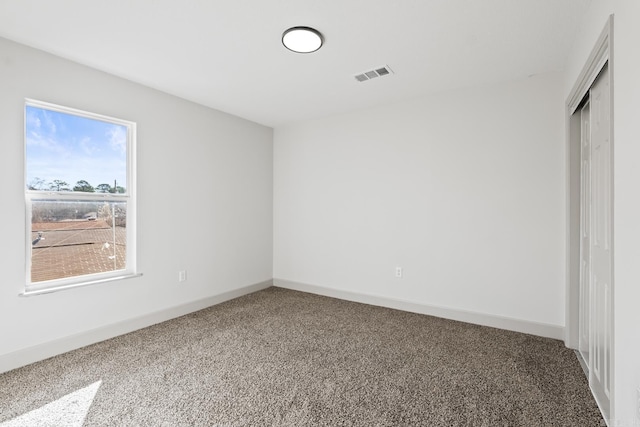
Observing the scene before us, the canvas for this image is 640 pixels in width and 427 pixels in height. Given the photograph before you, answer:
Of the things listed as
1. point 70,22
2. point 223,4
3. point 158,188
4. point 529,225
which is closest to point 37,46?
point 70,22

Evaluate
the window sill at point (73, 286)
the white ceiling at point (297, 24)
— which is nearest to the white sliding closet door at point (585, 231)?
the white ceiling at point (297, 24)

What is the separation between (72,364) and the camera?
2445mm

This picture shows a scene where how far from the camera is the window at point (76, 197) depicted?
2.59 m

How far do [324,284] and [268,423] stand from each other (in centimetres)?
275

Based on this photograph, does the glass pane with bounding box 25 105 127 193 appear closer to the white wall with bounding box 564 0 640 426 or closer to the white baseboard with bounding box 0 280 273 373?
the white baseboard with bounding box 0 280 273 373

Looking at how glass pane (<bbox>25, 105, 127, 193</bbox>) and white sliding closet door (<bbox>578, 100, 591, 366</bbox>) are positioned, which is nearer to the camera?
white sliding closet door (<bbox>578, 100, 591, 366</bbox>)

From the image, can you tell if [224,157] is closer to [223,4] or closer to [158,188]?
[158,188]

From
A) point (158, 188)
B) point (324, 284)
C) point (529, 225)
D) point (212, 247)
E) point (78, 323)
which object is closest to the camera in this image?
point (78, 323)

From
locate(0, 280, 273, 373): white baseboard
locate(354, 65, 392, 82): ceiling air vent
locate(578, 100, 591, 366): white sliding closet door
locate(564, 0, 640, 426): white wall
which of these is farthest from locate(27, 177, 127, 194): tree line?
locate(578, 100, 591, 366): white sliding closet door

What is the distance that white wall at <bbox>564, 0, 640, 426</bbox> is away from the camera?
1.26 metres

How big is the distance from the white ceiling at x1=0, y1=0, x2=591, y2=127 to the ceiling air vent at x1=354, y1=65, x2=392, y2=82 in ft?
0.24

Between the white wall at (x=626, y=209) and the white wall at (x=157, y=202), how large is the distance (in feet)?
12.3

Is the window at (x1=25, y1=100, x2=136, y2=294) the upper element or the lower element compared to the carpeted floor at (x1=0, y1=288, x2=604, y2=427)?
upper

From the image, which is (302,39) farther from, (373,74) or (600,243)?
(600,243)
